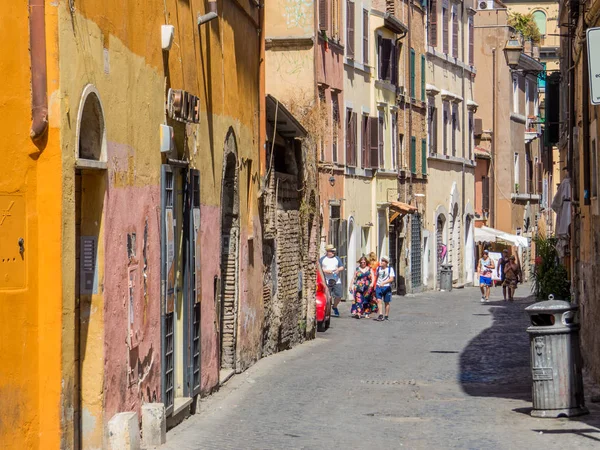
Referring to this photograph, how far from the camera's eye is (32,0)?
9.66m

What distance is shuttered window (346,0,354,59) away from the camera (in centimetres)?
4138

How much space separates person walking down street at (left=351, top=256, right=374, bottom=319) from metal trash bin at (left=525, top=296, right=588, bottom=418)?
1824 centimetres

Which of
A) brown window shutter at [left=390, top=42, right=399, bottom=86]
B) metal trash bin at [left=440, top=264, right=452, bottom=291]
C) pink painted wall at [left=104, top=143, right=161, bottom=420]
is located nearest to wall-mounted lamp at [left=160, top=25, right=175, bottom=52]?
pink painted wall at [left=104, top=143, right=161, bottom=420]

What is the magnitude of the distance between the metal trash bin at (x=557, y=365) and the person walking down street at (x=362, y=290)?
18240mm

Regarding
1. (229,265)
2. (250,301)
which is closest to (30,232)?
(229,265)

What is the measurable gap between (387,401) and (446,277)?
35.9m

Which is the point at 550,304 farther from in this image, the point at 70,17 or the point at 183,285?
the point at 70,17

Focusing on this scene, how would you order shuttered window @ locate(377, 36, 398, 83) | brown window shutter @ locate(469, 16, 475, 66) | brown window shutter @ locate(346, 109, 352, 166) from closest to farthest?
brown window shutter @ locate(346, 109, 352, 166), shuttered window @ locate(377, 36, 398, 83), brown window shutter @ locate(469, 16, 475, 66)

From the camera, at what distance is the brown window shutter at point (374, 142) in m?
44.0

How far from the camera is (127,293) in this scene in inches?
468

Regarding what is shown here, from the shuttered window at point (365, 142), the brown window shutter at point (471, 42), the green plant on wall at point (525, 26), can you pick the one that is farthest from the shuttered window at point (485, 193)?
the shuttered window at point (365, 142)

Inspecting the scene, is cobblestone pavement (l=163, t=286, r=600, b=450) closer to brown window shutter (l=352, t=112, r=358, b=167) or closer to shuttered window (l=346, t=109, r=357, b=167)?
shuttered window (l=346, t=109, r=357, b=167)

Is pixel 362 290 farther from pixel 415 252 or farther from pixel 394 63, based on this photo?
pixel 415 252

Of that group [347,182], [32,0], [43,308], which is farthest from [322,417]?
[347,182]
